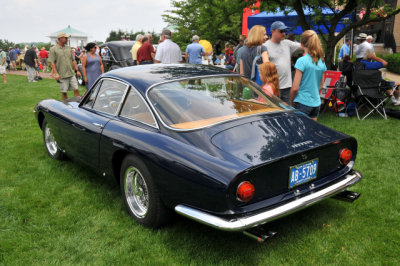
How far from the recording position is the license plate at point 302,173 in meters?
2.69

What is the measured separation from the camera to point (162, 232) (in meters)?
3.16

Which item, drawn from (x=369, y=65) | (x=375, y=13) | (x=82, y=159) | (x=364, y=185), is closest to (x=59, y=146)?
(x=82, y=159)

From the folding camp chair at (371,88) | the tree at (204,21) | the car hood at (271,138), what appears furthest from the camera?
the tree at (204,21)

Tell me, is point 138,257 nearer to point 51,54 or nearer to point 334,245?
point 334,245

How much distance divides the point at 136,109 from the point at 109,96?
73 cm

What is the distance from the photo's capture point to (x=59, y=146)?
4727mm

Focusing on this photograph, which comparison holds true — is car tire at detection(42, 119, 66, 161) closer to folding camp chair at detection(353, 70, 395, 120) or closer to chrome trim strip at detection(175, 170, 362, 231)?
chrome trim strip at detection(175, 170, 362, 231)

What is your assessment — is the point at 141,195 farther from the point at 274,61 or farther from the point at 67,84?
the point at 67,84

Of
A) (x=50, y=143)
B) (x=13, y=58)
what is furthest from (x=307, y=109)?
(x=13, y=58)

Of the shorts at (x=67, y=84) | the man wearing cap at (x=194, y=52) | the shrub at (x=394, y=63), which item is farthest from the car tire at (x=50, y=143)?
the shrub at (x=394, y=63)

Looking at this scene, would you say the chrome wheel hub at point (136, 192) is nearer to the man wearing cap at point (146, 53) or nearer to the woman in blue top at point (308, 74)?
the woman in blue top at point (308, 74)

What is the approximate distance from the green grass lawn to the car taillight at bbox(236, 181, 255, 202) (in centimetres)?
60

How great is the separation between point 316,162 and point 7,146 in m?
5.25

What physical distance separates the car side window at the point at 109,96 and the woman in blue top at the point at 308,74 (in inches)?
83.3
